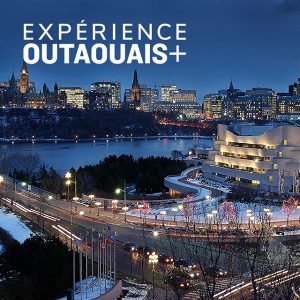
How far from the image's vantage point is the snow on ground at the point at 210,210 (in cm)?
1188

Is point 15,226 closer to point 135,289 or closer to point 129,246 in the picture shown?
point 129,246

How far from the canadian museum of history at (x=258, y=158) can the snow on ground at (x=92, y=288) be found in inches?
357

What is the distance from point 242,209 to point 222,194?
213 centimetres

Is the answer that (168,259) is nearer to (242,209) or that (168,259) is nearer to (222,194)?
(242,209)

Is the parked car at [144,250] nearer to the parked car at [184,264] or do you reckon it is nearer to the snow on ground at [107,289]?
the parked car at [184,264]

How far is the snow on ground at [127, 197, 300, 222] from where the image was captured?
39.0 ft

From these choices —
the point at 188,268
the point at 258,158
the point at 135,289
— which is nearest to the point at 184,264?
the point at 188,268

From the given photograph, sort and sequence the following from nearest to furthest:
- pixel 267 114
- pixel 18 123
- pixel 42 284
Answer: pixel 42 284, pixel 18 123, pixel 267 114

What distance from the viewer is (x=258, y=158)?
54.5 feet

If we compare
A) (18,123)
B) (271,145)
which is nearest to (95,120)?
(18,123)

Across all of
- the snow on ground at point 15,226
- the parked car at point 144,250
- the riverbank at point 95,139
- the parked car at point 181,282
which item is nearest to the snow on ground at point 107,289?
the parked car at point 181,282

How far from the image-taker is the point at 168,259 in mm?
8422

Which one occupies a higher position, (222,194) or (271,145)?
(271,145)

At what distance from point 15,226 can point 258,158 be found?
7.88 meters
